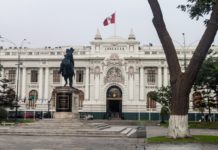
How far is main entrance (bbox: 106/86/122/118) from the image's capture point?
242 ft

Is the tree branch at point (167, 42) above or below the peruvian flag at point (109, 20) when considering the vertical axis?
below

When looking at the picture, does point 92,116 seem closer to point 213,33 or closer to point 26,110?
point 26,110

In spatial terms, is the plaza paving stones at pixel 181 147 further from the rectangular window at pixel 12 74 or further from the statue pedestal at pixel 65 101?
the rectangular window at pixel 12 74

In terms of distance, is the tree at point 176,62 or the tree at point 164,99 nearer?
the tree at point 176,62

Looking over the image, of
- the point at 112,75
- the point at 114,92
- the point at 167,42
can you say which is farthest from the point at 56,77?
the point at 167,42

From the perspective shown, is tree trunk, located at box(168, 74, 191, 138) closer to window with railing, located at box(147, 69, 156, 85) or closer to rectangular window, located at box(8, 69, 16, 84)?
window with railing, located at box(147, 69, 156, 85)

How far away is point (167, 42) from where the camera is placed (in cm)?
2133

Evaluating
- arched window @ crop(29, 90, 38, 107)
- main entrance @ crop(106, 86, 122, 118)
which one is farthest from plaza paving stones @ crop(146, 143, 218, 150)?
arched window @ crop(29, 90, 38, 107)

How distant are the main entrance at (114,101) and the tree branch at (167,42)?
172 feet

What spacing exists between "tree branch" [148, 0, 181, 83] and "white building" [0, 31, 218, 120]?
50541 mm

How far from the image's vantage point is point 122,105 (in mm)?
72938

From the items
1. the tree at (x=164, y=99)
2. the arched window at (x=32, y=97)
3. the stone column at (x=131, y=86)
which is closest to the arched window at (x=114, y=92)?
the stone column at (x=131, y=86)

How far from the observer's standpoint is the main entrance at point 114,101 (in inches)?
2906

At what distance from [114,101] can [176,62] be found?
54.0 m
